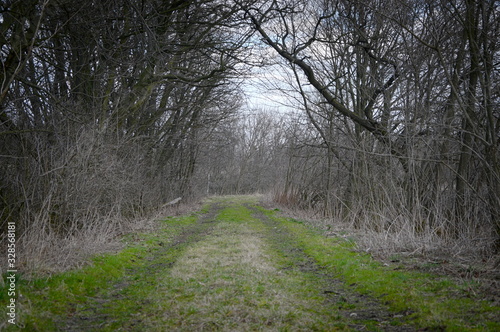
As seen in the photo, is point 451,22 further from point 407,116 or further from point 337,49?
point 337,49

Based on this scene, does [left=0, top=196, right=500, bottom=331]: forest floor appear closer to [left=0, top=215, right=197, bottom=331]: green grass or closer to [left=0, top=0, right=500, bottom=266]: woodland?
[left=0, top=215, right=197, bottom=331]: green grass

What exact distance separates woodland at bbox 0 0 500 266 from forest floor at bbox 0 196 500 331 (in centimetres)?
133

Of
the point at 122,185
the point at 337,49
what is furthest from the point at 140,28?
Result: the point at 337,49

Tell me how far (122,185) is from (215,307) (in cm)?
650

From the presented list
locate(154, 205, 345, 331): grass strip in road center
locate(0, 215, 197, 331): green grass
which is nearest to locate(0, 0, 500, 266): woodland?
locate(0, 215, 197, 331): green grass

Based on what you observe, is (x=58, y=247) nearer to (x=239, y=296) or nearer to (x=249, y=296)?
(x=239, y=296)

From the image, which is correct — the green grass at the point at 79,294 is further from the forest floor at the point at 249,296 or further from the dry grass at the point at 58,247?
the dry grass at the point at 58,247

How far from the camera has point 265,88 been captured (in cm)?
1367

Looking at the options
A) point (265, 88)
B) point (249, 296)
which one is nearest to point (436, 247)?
point (249, 296)

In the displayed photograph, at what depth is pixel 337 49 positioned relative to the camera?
12805 millimetres

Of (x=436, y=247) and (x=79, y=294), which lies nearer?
(x=79, y=294)

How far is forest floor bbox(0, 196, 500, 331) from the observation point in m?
4.03

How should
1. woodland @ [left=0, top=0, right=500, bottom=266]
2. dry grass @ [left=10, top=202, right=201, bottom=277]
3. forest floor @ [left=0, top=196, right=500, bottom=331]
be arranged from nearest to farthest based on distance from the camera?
forest floor @ [left=0, top=196, right=500, bottom=331] → dry grass @ [left=10, top=202, right=201, bottom=277] → woodland @ [left=0, top=0, right=500, bottom=266]

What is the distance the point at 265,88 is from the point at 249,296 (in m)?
9.84
